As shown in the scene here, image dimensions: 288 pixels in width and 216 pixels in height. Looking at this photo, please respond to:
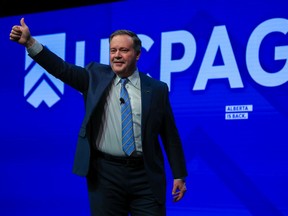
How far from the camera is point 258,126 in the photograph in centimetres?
395

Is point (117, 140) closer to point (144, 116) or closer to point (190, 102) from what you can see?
point (144, 116)

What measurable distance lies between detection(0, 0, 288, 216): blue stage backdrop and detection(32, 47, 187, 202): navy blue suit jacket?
1.41 m

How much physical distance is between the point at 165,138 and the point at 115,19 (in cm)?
217

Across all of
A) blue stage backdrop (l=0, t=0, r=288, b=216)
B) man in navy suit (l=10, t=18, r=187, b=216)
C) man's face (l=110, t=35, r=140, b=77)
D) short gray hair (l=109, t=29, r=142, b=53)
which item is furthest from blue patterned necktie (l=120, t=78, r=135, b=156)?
blue stage backdrop (l=0, t=0, r=288, b=216)

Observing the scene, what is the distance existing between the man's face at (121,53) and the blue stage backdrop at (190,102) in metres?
1.63

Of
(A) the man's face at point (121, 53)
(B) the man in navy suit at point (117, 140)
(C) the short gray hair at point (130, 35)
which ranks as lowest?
(B) the man in navy suit at point (117, 140)

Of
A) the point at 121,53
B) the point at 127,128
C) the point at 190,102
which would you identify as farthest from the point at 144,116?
the point at 190,102

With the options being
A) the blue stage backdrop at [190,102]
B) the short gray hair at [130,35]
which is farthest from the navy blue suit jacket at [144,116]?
the blue stage backdrop at [190,102]

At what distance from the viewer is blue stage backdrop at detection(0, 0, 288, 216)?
155 inches

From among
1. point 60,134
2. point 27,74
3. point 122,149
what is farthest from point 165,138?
point 27,74

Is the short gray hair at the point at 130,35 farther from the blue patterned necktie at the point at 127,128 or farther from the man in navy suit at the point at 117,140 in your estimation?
the blue patterned necktie at the point at 127,128

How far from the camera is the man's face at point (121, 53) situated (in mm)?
2568

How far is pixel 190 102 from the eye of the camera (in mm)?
4242

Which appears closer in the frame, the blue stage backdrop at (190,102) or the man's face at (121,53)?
the man's face at (121,53)
